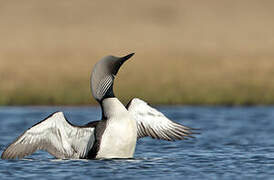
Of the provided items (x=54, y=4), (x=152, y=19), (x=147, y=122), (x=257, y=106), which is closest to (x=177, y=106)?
(x=257, y=106)

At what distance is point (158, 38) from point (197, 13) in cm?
1261

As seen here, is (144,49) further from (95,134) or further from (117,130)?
(117,130)

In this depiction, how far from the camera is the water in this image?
969 centimetres

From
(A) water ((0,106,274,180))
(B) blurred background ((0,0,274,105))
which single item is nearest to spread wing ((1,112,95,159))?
(A) water ((0,106,274,180))

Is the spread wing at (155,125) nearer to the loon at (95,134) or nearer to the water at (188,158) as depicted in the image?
the loon at (95,134)

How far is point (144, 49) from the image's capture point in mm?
34906

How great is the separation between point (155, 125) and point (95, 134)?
1.13 meters

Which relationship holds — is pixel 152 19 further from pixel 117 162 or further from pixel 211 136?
pixel 117 162

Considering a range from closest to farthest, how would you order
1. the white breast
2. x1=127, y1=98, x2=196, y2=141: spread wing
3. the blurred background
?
the white breast < x1=127, y1=98, x2=196, y2=141: spread wing < the blurred background

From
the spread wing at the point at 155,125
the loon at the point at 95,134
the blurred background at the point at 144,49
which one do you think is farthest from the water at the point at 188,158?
the blurred background at the point at 144,49

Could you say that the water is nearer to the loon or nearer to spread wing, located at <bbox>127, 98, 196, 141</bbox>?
the loon

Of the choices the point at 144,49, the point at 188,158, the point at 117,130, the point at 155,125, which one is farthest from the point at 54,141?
the point at 144,49

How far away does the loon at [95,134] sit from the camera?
33.5 ft

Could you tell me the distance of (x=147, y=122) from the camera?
11.2m
